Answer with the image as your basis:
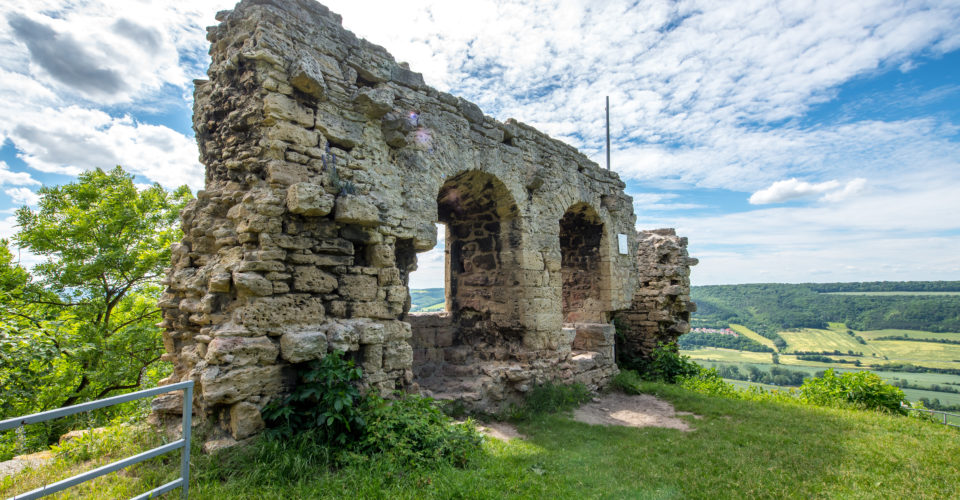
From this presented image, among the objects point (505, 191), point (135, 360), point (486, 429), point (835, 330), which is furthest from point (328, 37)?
point (835, 330)

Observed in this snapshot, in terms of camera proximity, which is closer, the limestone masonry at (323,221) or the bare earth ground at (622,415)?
the limestone masonry at (323,221)

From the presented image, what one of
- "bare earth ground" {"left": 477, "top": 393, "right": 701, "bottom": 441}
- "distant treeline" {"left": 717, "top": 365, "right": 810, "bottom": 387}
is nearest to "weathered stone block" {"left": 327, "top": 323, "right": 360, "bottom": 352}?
"bare earth ground" {"left": 477, "top": 393, "right": 701, "bottom": 441}

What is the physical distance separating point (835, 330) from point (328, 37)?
52458 mm

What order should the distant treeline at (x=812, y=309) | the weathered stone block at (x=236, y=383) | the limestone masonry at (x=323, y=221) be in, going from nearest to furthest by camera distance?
the weathered stone block at (x=236, y=383) < the limestone masonry at (x=323, y=221) < the distant treeline at (x=812, y=309)

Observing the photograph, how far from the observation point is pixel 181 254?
4.87m

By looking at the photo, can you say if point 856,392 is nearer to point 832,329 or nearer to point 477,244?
point 477,244

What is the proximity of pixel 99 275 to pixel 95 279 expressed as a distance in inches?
11.2

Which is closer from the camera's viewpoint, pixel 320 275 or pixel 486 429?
pixel 320 275

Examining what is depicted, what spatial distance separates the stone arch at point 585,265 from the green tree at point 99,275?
35.1 feet

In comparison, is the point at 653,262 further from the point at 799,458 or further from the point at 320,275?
the point at 320,275

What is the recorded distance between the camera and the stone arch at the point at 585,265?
9.90m

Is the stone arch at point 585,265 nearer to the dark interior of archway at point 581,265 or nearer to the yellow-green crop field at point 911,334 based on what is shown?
the dark interior of archway at point 581,265

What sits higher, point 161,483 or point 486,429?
point 161,483

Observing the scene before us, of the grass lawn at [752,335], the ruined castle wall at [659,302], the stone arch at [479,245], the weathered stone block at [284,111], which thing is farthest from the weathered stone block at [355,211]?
the grass lawn at [752,335]
